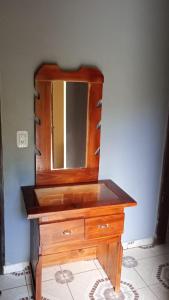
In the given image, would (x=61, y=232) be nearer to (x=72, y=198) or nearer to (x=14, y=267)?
(x=72, y=198)

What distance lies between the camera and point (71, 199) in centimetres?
184

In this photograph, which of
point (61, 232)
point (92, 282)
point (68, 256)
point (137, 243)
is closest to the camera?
point (61, 232)

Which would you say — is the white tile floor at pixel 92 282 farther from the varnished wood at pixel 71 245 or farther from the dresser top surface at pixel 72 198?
the dresser top surface at pixel 72 198

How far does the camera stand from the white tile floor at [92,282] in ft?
6.37

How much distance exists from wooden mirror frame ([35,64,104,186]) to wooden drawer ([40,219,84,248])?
409 mm

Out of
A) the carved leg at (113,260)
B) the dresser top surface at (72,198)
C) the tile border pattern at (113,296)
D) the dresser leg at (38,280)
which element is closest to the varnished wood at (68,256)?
the carved leg at (113,260)

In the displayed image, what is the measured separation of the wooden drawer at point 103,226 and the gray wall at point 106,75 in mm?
477

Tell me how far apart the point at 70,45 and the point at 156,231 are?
1.75 meters

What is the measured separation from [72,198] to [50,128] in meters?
0.49

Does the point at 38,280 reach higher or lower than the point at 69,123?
lower

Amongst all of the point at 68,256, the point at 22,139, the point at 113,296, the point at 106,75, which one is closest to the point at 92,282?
the point at 113,296

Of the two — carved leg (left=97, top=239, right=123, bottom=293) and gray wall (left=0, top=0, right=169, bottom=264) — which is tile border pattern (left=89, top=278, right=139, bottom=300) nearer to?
carved leg (left=97, top=239, right=123, bottom=293)

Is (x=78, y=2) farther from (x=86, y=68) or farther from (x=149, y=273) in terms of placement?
(x=149, y=273)

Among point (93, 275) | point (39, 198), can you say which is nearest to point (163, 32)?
point (39, 198)
